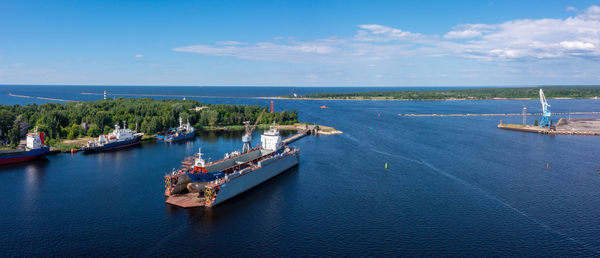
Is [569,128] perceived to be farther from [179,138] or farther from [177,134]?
[177,134]

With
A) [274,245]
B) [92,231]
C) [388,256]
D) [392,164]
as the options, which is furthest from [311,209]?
[392,164]

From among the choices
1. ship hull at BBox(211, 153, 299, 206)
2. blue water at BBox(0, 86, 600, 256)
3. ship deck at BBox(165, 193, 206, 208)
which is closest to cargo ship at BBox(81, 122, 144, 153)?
blue water at BBox(0, 86, 600, 256)

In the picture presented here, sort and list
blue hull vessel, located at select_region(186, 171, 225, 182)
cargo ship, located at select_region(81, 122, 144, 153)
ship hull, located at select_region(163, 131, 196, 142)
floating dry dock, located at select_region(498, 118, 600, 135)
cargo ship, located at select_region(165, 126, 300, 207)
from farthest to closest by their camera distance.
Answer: floating dry dock, located at select_region(498, 118, 600, 135), ship hull, located at select_region(163, 131, 196, 142), cargo ship, located at select_region(81, 122, 144, 153), blue hull vessel, located at select_region(186, 171, 225, 182), cargo ship, located at select_region(165, 126, 300, 207)

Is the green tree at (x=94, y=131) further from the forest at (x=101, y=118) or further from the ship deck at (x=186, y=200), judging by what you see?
the ship deck at (x=186, y=200)

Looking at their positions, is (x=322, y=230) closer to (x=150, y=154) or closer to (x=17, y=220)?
(x=17, y=220)

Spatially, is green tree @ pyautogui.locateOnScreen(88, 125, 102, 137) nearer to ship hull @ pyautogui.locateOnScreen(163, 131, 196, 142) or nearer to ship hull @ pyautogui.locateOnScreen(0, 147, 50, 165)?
ship hull @ pyautogui.locateOnScreen(163, 131, 196, 142)

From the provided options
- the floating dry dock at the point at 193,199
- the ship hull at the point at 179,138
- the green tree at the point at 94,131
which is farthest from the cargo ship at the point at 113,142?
the floating dry dock at the point at 193,199

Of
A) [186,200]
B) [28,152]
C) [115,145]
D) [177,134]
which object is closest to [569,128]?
[177,134]
